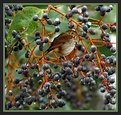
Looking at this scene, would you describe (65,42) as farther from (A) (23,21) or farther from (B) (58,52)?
(A) (23,21)

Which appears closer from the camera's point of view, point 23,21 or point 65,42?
point 65,42

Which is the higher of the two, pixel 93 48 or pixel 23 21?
pixel 23 21

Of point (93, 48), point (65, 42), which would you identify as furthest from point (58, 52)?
point (93, 48)

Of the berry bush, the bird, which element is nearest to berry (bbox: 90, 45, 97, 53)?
the berry bush

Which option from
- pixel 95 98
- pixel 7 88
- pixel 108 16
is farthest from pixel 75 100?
pixel 7 88

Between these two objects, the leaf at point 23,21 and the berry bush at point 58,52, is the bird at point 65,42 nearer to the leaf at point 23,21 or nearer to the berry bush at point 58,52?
the berry bush at point 58,52

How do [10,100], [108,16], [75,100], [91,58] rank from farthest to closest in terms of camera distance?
1. [75,100]
2. [108,16]
3. [10,100]
4. [91,58]

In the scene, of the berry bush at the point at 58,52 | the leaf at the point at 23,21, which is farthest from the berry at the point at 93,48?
the leaf at the point at 23,21

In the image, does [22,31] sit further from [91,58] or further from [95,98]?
[95,98]

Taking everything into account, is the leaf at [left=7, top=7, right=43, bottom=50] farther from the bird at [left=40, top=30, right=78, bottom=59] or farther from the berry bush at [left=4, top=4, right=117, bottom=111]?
the bird at [left=40, top=30, right=78, bottom=59]
